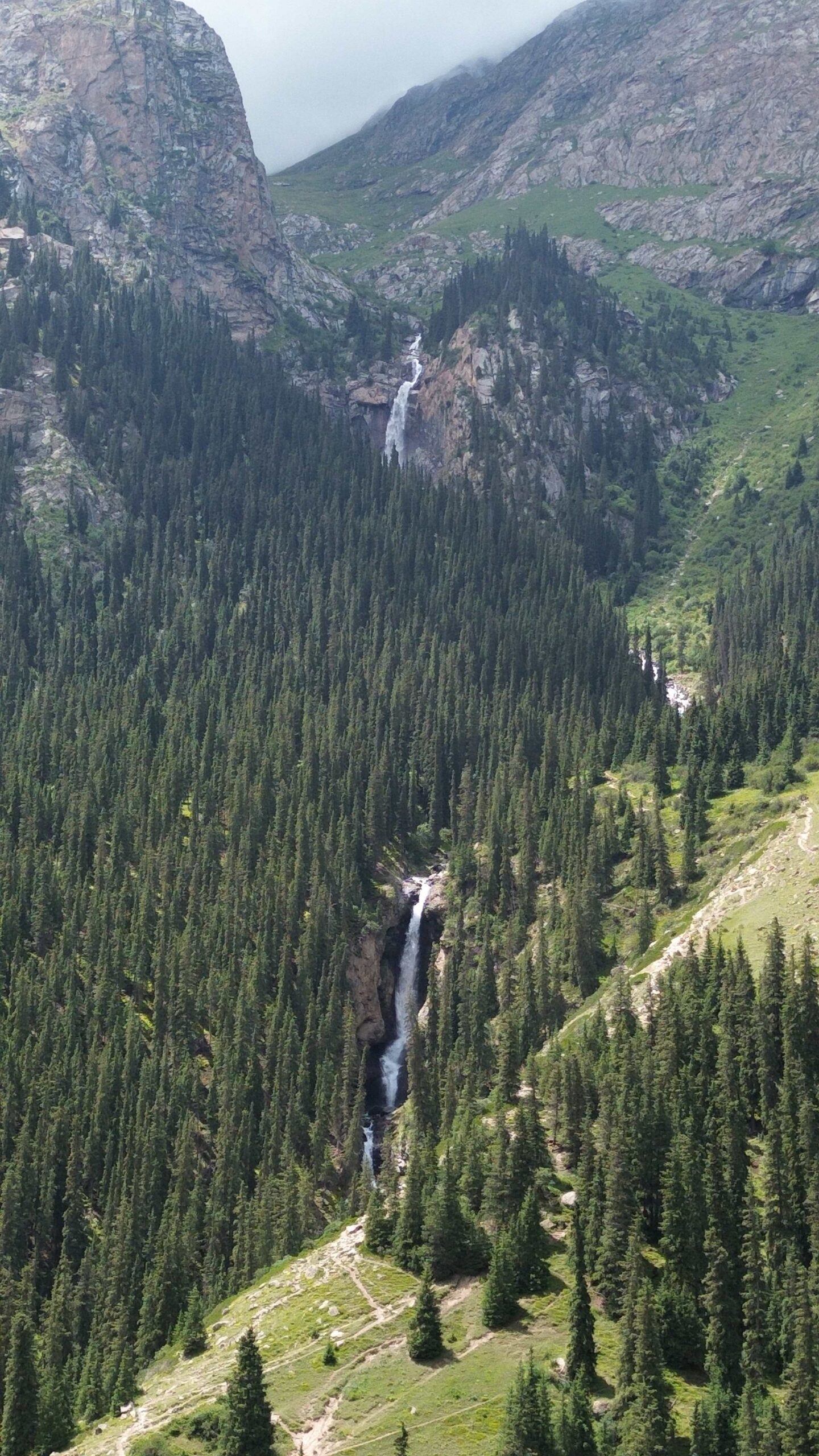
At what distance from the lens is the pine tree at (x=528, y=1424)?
9919cm

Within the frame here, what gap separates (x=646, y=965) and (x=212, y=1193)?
53.5m

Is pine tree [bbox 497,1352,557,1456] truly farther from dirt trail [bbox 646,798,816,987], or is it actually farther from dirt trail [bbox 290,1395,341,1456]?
dirt trail [bbox 646,798,816,987]

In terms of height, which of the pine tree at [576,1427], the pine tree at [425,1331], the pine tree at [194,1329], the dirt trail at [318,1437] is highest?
the pine tree at [576,1427]

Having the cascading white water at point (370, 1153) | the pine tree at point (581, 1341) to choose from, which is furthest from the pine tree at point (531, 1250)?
the cascading white water at point (370, 1153)

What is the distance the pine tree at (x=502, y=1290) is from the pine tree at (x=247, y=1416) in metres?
21.2

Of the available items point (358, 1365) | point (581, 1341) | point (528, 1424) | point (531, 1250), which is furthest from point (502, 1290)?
point (528, 1424)

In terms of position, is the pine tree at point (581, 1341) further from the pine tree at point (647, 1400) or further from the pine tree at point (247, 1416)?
the pine tree at point (247, 1416)

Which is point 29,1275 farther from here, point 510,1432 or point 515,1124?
point 510,1432

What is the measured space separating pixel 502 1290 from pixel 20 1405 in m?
37.4

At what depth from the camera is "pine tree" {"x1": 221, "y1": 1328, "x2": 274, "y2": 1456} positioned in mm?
102625

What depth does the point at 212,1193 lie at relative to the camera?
16900cm

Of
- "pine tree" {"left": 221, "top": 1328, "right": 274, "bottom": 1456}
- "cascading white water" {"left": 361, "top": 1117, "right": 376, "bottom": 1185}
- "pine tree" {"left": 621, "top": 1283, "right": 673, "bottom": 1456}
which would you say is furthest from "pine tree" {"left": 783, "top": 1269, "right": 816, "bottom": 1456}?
"cascading white water" {"left": 361, "top": 1117, "right": 376, "bottom": 1185}

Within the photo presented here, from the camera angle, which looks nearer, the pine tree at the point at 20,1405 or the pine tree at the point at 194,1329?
the pine tree at the point at 20,1405

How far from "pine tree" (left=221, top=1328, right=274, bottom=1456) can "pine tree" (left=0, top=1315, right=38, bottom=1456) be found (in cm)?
2331
